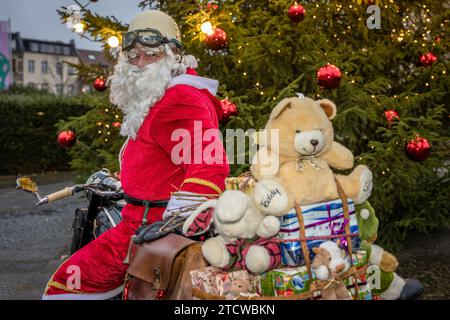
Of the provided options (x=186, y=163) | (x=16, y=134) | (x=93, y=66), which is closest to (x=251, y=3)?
(x=93, y=66)

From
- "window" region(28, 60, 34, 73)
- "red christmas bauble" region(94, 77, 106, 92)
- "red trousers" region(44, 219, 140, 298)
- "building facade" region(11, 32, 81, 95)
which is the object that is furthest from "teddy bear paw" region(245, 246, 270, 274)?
"window" region(28, 60, 34, 73)

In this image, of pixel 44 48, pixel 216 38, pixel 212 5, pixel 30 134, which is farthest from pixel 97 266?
pixel 44 48

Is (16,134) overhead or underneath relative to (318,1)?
underneath

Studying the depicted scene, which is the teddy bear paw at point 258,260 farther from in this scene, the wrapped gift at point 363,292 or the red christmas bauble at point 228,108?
the red christmas bauble at point 228,108

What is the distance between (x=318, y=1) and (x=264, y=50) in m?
0.98

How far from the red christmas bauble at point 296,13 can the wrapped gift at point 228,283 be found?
3.52 metres

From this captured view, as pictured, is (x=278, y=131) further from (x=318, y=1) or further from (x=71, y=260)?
(x=318, y=1)

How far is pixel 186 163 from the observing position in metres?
2.39

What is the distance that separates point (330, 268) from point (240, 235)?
337 mm

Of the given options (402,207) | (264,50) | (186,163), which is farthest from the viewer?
(402,207)

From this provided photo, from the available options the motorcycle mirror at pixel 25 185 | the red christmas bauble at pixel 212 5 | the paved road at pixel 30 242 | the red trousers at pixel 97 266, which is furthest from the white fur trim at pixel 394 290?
the paved road at pixel 30 242

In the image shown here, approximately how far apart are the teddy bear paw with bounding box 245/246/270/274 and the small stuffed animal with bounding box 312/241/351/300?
170 millimetres

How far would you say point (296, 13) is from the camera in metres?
4.96

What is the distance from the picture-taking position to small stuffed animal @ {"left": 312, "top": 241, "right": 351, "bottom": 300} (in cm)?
185
